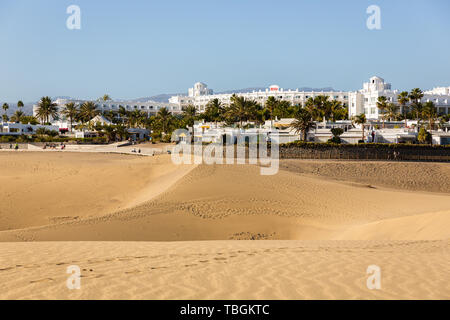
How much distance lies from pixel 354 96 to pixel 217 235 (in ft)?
285

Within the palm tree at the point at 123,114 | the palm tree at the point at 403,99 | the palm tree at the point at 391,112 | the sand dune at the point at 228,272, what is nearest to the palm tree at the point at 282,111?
the palm tree at the point at 391,112

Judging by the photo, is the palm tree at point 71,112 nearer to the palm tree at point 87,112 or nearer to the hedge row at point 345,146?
the palm tree at point 87,112

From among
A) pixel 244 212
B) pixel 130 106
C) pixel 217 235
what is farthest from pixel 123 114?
pixel 217 235

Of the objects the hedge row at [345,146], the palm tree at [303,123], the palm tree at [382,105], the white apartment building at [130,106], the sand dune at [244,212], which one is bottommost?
the sand dune at [244,212]

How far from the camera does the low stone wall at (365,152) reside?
44156mm

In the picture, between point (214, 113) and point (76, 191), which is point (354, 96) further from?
point (76, 191)

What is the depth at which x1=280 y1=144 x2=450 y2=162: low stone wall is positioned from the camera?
44.2 m

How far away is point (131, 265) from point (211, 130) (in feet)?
193

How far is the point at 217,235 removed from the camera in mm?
16234

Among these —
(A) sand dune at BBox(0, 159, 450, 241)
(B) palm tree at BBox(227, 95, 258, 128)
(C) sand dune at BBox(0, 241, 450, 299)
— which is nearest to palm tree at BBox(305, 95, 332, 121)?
(B) palm tree at BBox(227, 95, 258, 128)

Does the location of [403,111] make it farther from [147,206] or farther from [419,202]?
[147,206]

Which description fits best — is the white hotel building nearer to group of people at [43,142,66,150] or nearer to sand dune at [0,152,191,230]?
group of people at [43,142,66,150]

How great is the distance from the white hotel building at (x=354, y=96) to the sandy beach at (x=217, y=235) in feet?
194
